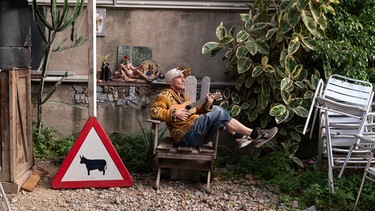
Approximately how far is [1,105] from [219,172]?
8.88ft

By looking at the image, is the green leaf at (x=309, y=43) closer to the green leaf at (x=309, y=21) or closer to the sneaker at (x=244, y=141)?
the green leaf at (x=309, y=21)

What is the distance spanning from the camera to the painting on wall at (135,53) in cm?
711

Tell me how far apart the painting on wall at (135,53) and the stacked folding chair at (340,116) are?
2337 mm

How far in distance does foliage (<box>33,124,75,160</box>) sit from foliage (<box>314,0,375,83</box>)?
11.2 feet

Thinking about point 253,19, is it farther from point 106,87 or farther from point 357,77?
point 106,87

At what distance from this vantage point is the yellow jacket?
577 centimetres

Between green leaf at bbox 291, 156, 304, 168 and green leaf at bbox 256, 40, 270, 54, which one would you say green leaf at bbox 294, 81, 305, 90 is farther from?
green leaf at bbox 291, 156, 304, 168

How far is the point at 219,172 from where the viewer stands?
21.4ft

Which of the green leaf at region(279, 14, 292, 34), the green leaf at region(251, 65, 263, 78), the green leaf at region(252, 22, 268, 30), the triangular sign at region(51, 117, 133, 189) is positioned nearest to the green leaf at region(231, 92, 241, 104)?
the green leaf at region(251, 65, 263, 78)

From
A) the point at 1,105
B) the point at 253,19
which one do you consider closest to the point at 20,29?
the point at 1,105

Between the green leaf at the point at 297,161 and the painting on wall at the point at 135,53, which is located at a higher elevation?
the painting on wall at the point at 135,53

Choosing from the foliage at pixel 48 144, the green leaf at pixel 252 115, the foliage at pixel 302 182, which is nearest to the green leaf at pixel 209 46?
the green leaf at pixel 252 115

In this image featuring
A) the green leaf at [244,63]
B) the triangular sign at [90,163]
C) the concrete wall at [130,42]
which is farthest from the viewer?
the concrete wall at [130,42]

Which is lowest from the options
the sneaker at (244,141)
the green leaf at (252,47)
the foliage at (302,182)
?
the foliage at (302,182)
